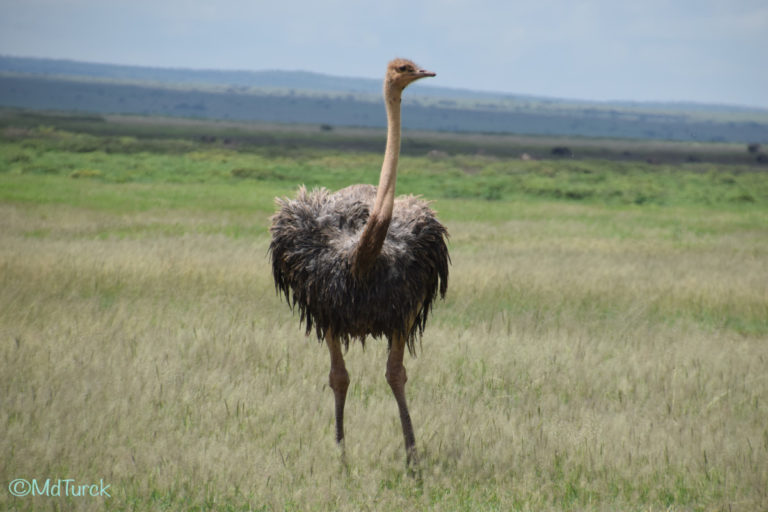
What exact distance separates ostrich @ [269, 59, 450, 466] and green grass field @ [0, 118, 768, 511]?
0.64 meters

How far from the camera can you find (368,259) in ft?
18.4

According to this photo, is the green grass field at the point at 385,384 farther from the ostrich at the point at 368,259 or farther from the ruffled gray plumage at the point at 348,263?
the ruffled gray plumage at the point at 348,263

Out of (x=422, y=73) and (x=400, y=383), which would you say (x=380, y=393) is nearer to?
(x=400, y=383)

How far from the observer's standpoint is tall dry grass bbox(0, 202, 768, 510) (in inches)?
225

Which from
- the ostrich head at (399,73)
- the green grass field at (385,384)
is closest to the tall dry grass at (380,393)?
the green grass field at (385,384)

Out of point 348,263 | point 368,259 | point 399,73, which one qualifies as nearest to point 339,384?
point 348,263

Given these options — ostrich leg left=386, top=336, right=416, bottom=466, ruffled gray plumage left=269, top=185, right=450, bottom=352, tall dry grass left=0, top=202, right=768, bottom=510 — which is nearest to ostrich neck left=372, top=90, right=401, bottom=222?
ruffled gray plumage left=269, top=185, right=450, bottom=352

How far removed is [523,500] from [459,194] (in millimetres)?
26717

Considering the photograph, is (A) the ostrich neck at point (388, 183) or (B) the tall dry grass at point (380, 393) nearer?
(A) the ostrich neck at point (388, 183)

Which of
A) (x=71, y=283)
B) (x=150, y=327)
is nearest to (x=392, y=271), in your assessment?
(x=150, y=327)

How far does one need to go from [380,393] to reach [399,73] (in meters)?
2.96

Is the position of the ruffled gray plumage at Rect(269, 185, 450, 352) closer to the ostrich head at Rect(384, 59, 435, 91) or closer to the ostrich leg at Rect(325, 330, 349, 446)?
the ostrich leg at Rect(325, 330, 349, 446)

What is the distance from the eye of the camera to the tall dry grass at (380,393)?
5.71 m

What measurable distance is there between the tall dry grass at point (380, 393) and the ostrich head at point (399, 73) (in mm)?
2528
